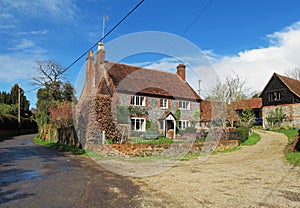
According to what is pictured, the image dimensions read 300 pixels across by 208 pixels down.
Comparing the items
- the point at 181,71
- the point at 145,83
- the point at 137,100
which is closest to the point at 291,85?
the point at 181,71

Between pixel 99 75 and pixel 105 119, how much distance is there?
27.5 ft

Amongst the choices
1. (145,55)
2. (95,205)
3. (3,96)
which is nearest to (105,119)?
(145,55)

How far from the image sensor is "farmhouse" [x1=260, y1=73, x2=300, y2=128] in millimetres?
33031

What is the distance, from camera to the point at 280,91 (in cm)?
3522

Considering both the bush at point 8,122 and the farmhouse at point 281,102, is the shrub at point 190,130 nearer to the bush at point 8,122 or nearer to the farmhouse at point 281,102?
the farmhouse at point 281,102

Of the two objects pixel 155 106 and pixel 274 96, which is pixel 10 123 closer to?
pixel 155 106

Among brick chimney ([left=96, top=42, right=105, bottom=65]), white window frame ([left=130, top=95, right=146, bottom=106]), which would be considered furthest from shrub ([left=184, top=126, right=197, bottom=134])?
brick chimney ([left=96, top=42, right=105, bottom=65])

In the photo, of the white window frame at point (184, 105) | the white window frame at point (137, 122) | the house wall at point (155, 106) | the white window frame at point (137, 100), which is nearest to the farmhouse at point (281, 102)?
the house wall at point (155, 106)

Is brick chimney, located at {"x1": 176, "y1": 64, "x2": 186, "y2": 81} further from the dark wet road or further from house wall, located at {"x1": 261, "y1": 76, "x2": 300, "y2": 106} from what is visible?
the dark wet road

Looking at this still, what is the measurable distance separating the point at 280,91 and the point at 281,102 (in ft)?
Answer: 5.57

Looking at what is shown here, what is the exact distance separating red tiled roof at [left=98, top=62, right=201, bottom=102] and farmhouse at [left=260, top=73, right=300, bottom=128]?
13274 mm

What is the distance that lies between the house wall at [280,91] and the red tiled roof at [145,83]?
44.9 feet

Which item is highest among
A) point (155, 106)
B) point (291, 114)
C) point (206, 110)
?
point (155, 106)

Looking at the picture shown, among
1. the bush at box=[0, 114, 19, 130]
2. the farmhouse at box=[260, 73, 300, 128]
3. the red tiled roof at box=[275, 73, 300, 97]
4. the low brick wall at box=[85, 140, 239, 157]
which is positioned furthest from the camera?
the bush at box=[0, 114, 19, 130]
